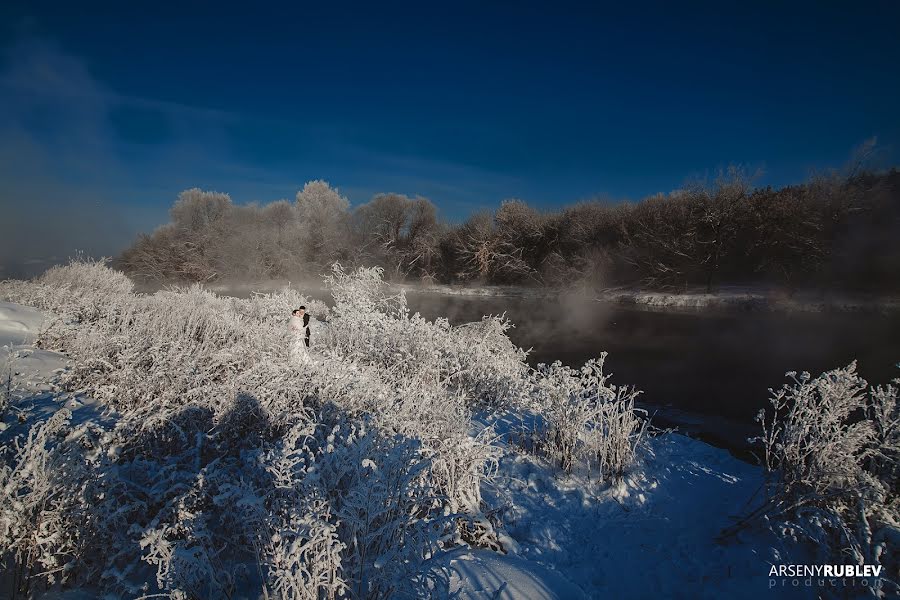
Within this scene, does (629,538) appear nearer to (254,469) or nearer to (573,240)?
(254,469)

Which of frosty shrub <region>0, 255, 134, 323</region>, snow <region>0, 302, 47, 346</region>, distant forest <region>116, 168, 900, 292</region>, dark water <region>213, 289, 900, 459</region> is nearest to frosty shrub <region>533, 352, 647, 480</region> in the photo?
dark water <region>213, 289, 900, 459</region>

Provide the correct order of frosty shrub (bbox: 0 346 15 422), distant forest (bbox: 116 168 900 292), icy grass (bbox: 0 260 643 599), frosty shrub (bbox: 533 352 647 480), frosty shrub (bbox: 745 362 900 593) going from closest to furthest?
icy grass (bbox: 0 260 643 599), frosty shrub (bbox: 745 362 900 593), frosty shrub (bbox: 0 346 15 422), frosty shrub (bbox: 533 352 647 480), distant forest (bbox: 116 168 900 292)

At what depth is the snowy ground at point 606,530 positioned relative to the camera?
3.20 m

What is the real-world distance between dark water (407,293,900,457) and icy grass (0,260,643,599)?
3.86m

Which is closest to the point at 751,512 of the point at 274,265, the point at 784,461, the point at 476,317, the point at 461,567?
the point at 784,461

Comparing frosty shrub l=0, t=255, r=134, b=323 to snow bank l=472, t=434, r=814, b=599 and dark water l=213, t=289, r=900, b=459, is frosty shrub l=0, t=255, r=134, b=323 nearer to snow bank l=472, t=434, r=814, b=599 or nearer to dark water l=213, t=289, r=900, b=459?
snow bank l=472, t=434, r=814, b=599

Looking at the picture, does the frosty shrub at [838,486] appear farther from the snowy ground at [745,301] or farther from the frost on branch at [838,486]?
the snowy ground at [745,301]

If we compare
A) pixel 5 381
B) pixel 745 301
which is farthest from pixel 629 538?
pixel 745 301

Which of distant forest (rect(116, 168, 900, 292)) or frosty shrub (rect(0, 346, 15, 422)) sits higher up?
distant forest (rect(116, 168, 900, 292))

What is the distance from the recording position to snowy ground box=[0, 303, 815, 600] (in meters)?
3.20

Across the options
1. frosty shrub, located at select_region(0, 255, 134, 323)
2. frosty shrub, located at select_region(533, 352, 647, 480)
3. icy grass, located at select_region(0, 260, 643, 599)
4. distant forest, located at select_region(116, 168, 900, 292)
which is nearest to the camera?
icy grass, located at select_region(0, 260, 643, 599)

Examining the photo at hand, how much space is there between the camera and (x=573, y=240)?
3575cm

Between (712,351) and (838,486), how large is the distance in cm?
1077

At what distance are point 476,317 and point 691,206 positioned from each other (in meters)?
19.3
